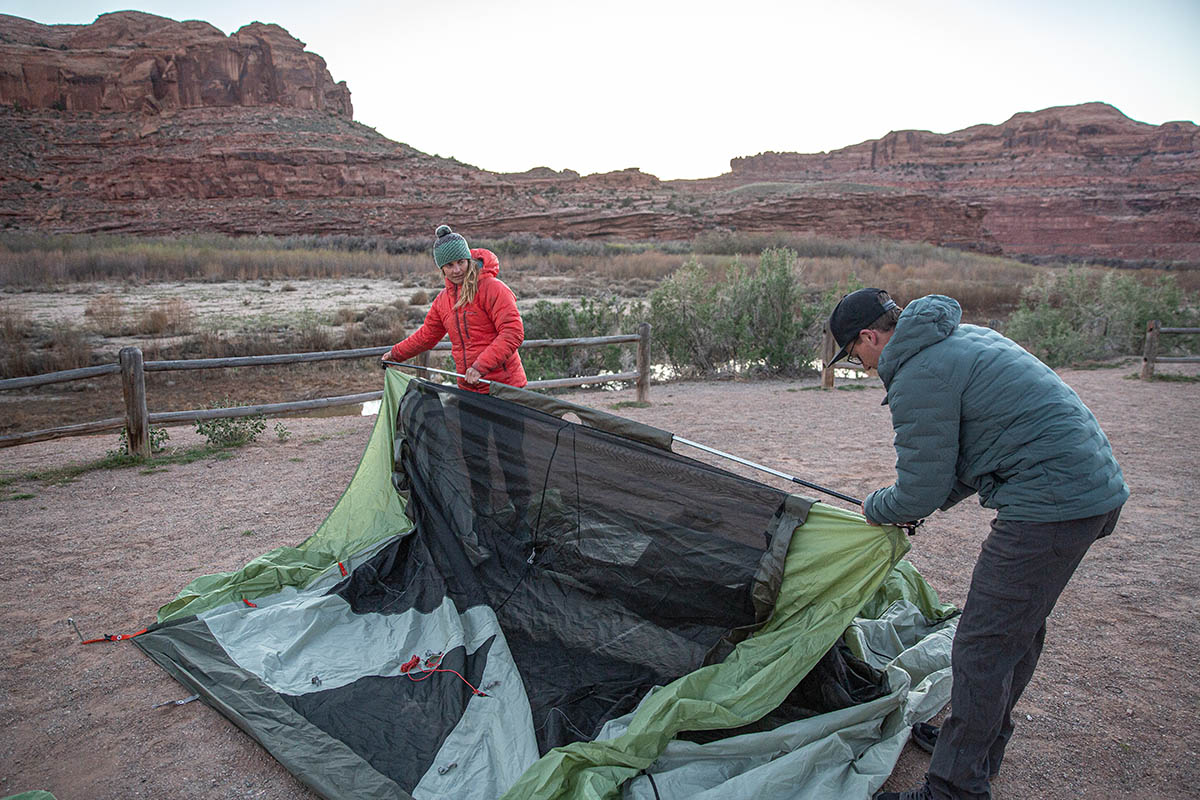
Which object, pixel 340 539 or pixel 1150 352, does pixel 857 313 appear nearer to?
pixel 340 539

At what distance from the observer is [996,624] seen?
2.10 meters

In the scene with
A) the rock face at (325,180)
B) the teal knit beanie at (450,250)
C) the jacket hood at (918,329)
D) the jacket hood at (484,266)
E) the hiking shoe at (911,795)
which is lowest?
the hiking shoe at (911,795)

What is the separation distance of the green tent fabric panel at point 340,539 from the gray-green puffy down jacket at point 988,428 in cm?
274

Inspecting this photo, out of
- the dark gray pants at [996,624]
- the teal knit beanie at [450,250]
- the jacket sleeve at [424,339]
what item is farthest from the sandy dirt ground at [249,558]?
the teal knit beanie at [450,250]

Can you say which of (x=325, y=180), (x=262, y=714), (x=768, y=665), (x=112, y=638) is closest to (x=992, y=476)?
(x=768, y=665)

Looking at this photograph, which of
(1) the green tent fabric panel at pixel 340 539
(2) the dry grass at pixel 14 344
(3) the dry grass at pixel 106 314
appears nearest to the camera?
(1) the green tent fabric panel at pixel 340 539

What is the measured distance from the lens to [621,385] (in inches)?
458

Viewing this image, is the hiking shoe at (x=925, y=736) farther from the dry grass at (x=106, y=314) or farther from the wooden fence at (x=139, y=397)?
the dry grass at (x=106, y=314)

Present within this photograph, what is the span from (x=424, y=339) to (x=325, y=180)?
4997 cm

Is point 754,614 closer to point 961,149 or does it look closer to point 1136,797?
point 1136,797

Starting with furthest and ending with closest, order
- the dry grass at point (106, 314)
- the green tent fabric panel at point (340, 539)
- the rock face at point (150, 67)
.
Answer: the rock face at point (150, 67), the dry grass at point (106, 314), the green tent fabric panel at point (340, 539)

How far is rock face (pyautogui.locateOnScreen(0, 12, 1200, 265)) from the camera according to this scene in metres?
43.1

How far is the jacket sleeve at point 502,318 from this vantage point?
4.20 m

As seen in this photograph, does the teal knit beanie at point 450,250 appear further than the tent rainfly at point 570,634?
Yes
